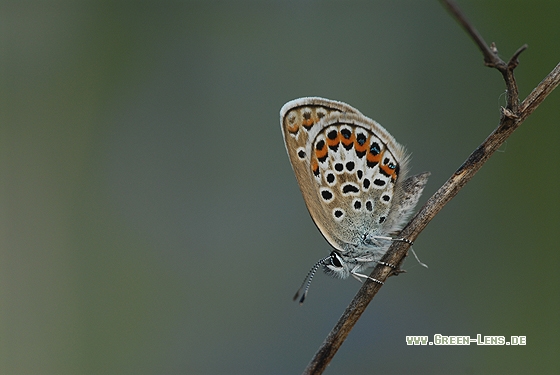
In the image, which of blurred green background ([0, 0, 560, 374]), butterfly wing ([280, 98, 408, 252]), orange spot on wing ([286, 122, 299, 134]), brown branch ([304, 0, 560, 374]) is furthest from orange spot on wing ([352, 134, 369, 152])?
blurred green background ([0, 0, 560, 374])

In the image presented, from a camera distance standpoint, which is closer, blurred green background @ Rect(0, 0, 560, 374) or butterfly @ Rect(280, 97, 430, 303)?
butterfly @ Rect(280, 97, 430, 303)

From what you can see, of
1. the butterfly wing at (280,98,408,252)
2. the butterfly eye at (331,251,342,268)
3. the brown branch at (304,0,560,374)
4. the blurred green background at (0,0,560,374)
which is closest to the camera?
the brown branch at (304,0,560,374)

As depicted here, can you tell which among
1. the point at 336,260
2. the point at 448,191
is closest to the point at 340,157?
the point at 336,260

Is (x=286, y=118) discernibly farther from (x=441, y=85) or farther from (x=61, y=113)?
(x=61, y=113)

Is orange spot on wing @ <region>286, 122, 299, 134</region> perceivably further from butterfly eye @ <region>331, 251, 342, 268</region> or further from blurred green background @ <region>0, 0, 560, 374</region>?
blurred green background @ <region>0, 0, 560, 374</region>

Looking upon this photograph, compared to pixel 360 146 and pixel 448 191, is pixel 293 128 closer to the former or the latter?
pixel 360 146

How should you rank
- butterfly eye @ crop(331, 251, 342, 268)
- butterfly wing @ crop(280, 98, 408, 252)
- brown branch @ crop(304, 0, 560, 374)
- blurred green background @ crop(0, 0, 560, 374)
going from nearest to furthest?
brown branch @ crop(304, 0, 560, 374), butterfly wing @ crop(280, 98, 408, 252), butterfly eye @ crop(331, 251, 342, 268), blurred green background @ crop(0, 0, 560, 374)

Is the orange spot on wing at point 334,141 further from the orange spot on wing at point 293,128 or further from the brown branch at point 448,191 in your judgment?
the brown branch at point 448,191

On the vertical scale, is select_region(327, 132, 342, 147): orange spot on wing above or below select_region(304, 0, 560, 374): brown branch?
above
